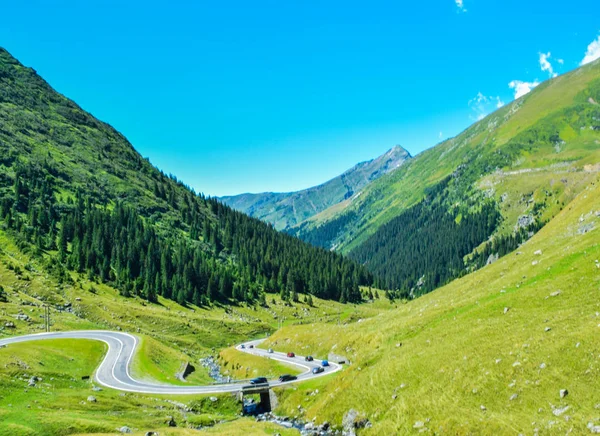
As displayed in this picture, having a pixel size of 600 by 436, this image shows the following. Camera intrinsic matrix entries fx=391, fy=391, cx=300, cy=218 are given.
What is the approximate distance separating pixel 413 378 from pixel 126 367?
49678 millimetres

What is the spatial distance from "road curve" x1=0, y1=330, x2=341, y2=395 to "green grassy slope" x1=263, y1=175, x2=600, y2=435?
10718 millimetres

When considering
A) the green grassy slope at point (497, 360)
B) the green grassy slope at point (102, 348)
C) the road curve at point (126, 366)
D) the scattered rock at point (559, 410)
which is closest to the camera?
the scattered rock at point (559, 410)

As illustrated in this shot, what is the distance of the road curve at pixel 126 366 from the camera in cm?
5753

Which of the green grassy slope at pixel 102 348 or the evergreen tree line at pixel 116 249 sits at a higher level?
the evergreen tree line at pixel 116 249

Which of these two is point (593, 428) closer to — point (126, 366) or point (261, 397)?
point (261, 397)

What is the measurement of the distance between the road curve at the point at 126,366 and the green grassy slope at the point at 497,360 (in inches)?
422

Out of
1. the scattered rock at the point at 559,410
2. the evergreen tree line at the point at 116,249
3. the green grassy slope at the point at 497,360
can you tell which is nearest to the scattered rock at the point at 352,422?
the green grassy slope at the point at 497,360

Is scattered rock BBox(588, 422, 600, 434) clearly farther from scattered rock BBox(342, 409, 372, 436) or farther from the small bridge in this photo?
the small bridge

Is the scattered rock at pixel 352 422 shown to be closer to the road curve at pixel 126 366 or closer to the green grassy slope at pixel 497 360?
the green grassy slope at pixel 497 360

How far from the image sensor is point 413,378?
139 ft

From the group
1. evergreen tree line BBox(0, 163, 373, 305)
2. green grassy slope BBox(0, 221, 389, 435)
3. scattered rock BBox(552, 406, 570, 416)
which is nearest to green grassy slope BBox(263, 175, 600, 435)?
scattered rock BBox(552, 406, 570, 416)

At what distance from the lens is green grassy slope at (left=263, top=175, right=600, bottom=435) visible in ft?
96.4

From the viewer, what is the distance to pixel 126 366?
67750 millimetres

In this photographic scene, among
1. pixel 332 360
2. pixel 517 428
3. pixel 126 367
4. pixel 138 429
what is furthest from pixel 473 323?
pixel 126 367
